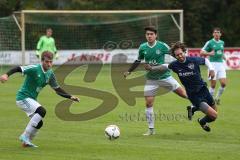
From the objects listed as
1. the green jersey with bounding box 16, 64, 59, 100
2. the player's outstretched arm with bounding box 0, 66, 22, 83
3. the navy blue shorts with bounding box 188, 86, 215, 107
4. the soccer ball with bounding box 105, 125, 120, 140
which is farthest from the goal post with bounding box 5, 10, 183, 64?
the player's outstretched arm with bounding box 0, 66, 22, 83

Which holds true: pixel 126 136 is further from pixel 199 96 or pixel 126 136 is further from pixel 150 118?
pixel 199 96

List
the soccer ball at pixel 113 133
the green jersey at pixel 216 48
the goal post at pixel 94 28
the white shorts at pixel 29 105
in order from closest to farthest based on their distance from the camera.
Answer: the white shorts at pixel 29 105, the soccer ball at pixel 113 133, the green jersey at pixel 216 48, the goal post at pixel 94 28

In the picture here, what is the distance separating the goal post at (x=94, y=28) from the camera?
39594 mm

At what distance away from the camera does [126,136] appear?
14.0 metres

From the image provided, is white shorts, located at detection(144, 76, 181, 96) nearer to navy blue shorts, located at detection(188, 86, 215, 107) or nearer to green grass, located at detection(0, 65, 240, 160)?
green grass, located at detection(0, 65, 240, 160)

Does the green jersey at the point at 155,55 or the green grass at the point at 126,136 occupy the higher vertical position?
the green jersey at the point at 155,55

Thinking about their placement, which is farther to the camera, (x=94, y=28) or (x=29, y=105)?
(x=94, y=28)

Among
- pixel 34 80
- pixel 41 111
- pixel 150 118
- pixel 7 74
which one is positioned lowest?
pixel 150 118

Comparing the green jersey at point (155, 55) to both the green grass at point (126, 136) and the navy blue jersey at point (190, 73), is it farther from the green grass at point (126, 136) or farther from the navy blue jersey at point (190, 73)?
the green grass at point (126, 136)

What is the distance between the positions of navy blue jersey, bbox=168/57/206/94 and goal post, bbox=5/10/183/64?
25258 millimetres

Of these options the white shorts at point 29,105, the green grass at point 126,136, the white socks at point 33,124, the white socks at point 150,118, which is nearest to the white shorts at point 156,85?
the white socks at point 150,118

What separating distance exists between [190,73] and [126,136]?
1.90 metres

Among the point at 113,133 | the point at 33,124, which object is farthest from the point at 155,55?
the point at 33,124

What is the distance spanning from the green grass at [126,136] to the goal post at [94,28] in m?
18.7
